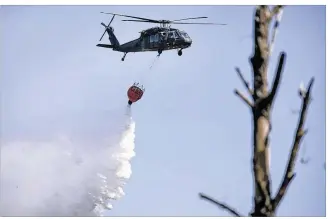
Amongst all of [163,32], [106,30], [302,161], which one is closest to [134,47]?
[163,32]

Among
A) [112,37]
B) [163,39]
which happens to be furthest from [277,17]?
[112,37]

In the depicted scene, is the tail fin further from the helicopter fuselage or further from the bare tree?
the bare tree

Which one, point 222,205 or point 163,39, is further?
point 163,39

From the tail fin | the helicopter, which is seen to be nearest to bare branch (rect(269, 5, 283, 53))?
the helicopter

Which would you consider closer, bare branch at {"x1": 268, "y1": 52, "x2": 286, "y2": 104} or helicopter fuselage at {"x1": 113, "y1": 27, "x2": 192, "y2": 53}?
bare branch at {"x1": 268, "y1": 52, "x2": 286, "y2": 104}

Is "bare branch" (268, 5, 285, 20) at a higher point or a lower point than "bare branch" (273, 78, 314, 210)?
higher

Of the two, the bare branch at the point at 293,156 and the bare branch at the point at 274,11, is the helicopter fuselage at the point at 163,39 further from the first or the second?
the bare branch at the point at 293,156

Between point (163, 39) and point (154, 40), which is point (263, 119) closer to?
point (163, 39)

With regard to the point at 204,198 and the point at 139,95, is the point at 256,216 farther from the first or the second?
the point at 139,95

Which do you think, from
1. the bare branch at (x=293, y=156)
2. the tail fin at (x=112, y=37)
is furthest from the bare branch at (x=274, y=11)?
the tail fin at (x=112, y=37)
